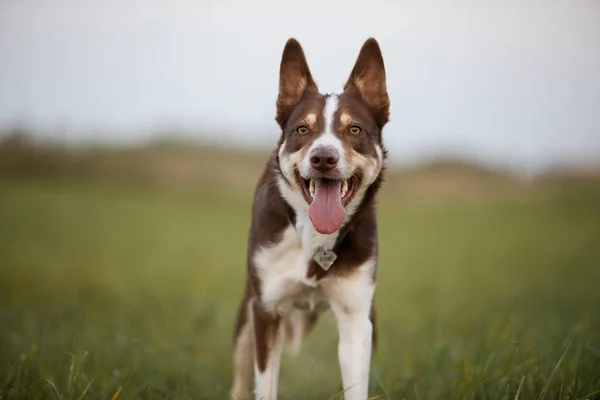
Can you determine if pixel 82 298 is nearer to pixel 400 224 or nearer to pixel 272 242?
pixel 272 242

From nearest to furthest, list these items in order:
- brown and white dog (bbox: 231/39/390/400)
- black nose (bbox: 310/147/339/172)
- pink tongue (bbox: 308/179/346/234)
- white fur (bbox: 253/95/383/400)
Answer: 1. black nose (bbox: 310/147/339/172)
2. pink tongue (bbox: 308/179/346/234)
3. brown and white dog (bbox: 231/39/390/400)
4. white fur (bbox: 253/95/383/400)

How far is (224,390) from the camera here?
5.14m

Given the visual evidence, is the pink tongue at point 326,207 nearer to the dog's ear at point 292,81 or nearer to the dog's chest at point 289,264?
the dog's chest at point 289,264

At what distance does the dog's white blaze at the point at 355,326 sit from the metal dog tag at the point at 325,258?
0.11 metres

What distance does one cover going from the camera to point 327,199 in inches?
146

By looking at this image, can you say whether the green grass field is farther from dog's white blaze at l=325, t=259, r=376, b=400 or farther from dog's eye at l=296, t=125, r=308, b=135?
dog's eye at l=296, t=125, r=308, b=135

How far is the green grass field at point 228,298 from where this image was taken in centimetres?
424

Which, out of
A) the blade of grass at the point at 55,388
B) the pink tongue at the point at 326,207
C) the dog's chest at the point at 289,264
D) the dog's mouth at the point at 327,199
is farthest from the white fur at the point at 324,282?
the blade of grass at the point at 55,388

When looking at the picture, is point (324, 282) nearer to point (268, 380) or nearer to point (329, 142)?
point (268, 380)

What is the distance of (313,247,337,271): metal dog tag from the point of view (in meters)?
3.94

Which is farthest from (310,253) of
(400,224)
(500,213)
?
(500,213)

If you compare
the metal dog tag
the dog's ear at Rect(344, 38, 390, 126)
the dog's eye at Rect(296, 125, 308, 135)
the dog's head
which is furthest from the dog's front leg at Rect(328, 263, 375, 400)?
the dog's ear at Rect(344, 38, 390, 126)

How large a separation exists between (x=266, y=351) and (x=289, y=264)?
59 centimetres

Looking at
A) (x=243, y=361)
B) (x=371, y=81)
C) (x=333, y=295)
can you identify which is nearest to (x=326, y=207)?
(x=333, y=295)
